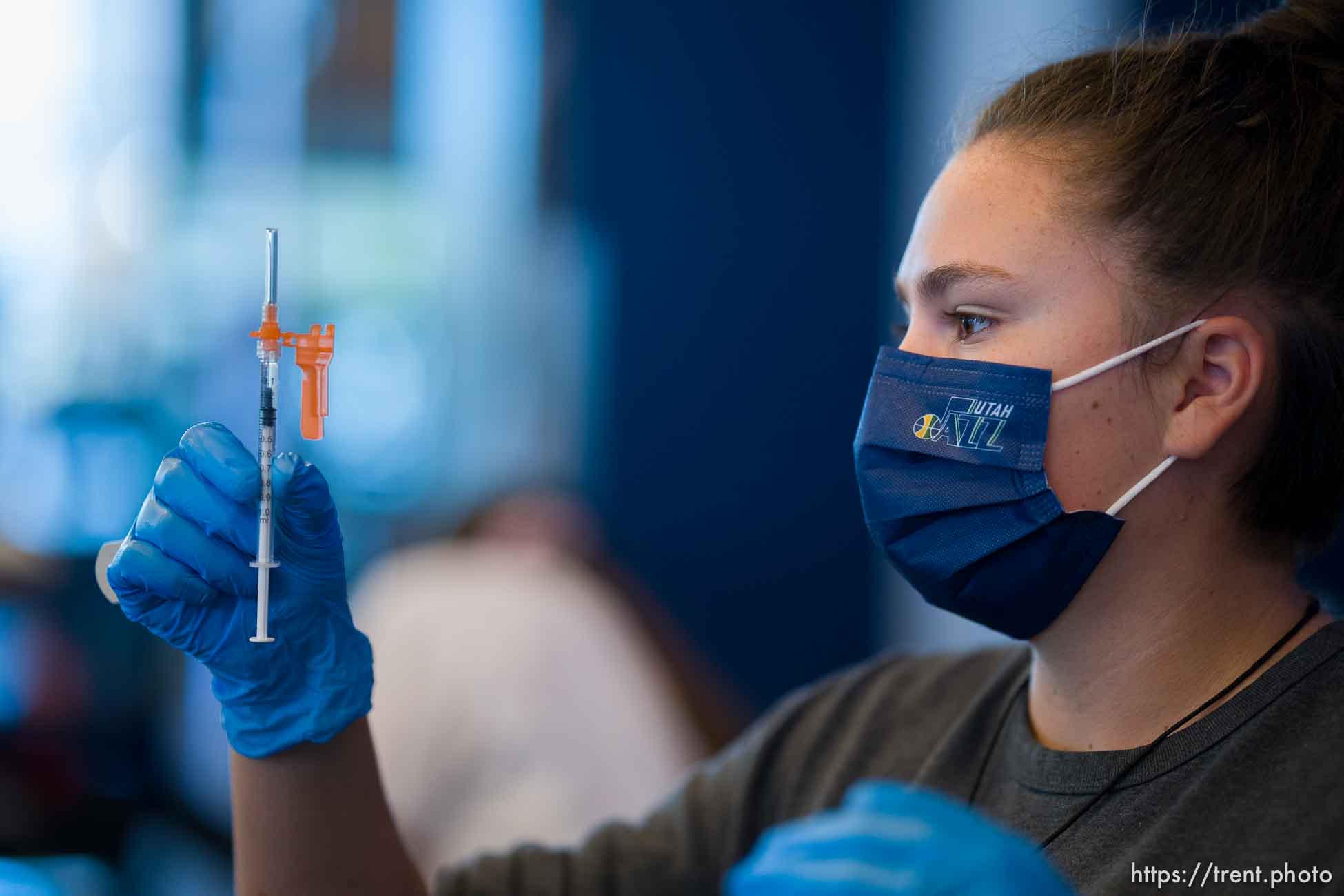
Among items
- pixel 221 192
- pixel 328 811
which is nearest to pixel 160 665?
pixel 221 192

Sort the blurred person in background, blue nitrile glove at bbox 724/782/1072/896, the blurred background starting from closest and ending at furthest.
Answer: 1. blue nitrile glove at bbox 724/782/1072/896
2. the blurred person in background
3. the blurred background

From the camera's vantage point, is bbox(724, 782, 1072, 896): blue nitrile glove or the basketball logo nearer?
bbox(724, 782, 1072, 896): blue nitrile glove

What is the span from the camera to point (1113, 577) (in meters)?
1.25

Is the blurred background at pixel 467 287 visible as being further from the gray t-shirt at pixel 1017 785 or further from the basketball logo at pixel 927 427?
the basketball logo at pixel 927 427

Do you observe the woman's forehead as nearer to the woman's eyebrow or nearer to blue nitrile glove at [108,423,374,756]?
the woman's eyebrow

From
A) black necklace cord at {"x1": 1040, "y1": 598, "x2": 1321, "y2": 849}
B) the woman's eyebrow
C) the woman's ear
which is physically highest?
the woman's eyebrow

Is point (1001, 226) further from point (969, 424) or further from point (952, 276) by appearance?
point (969, 424)

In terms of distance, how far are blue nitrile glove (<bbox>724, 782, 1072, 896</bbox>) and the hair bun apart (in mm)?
911

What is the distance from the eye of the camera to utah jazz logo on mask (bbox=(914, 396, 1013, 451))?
1.24 meters

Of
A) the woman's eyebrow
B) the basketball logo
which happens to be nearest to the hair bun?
the woman's eyebrow

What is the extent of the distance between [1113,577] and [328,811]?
83cm

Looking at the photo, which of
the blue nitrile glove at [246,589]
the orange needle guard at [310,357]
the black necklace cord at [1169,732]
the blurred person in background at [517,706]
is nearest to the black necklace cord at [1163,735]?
the black necklace cord at [1169,732]

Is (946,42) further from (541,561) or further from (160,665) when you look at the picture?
(160,665)

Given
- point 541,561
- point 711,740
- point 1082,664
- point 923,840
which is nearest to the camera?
point 923,840
